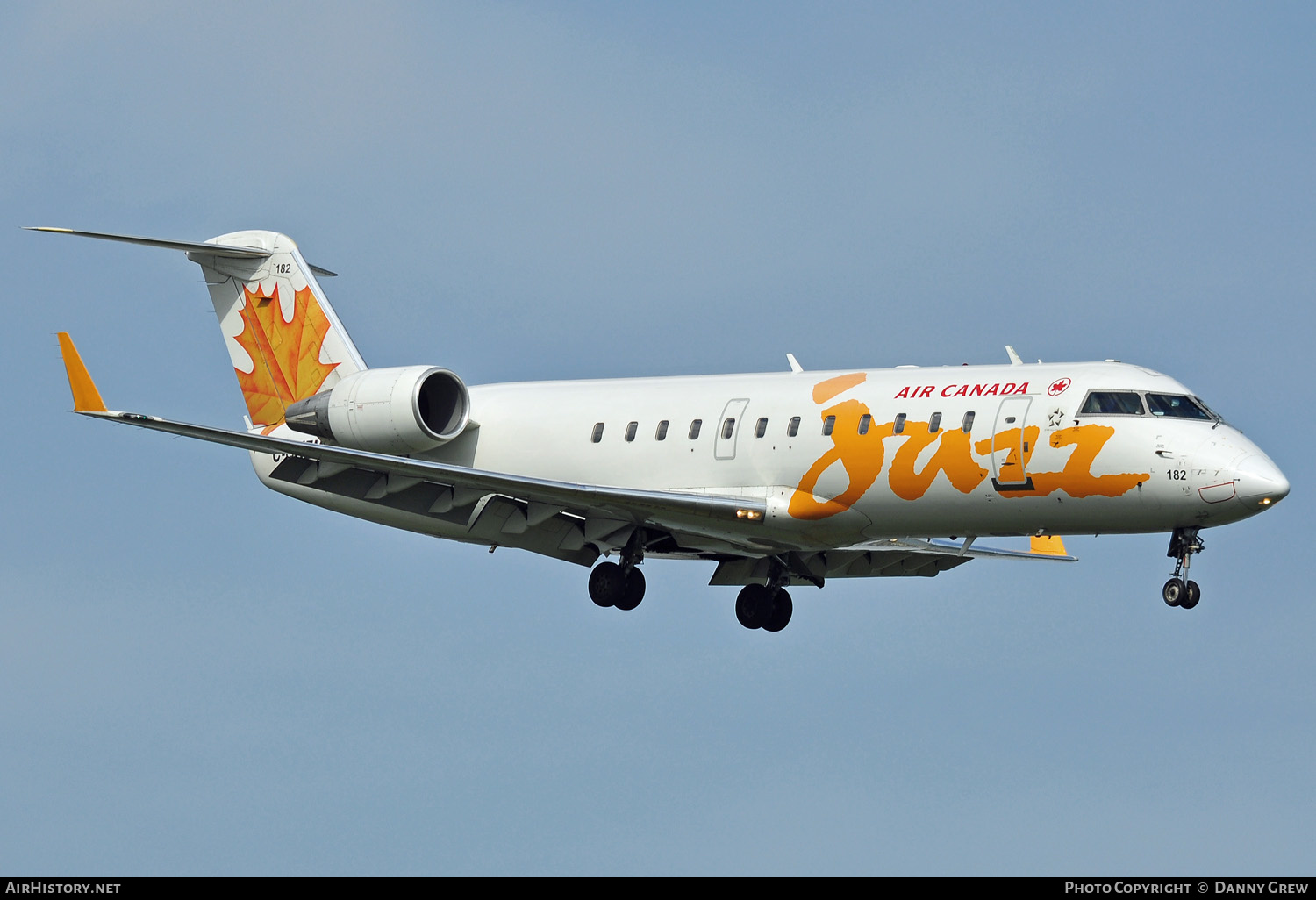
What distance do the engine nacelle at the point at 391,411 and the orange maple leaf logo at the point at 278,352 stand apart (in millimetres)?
1856

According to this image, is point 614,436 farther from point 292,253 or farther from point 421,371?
point 292,253

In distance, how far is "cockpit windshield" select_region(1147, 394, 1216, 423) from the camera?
97.3 ft

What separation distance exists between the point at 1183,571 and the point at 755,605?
947 centimetres

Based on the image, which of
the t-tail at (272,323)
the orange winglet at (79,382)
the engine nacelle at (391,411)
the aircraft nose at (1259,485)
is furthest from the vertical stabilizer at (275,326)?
the aircraft nose at (1259,485)

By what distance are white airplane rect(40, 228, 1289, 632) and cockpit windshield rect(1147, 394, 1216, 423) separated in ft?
0.10

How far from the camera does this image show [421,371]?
35.0 metres

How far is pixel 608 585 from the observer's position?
1347 inches

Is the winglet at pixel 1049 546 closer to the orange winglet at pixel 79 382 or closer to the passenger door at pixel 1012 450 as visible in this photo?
the passenger door at pixel 1012 450

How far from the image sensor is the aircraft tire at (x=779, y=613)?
36438mm

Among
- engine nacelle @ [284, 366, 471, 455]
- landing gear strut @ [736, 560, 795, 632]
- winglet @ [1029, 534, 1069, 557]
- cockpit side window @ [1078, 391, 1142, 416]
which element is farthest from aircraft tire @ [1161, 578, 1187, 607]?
engine nacelle @ [284, 366, 471, 455]

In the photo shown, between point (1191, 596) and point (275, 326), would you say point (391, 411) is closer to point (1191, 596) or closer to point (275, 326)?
point (275, 326)

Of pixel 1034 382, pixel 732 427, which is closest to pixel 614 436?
pixel 732 427

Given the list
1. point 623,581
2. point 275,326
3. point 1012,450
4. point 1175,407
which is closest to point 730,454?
point 623,581

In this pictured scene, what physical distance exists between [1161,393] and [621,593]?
1005cm
